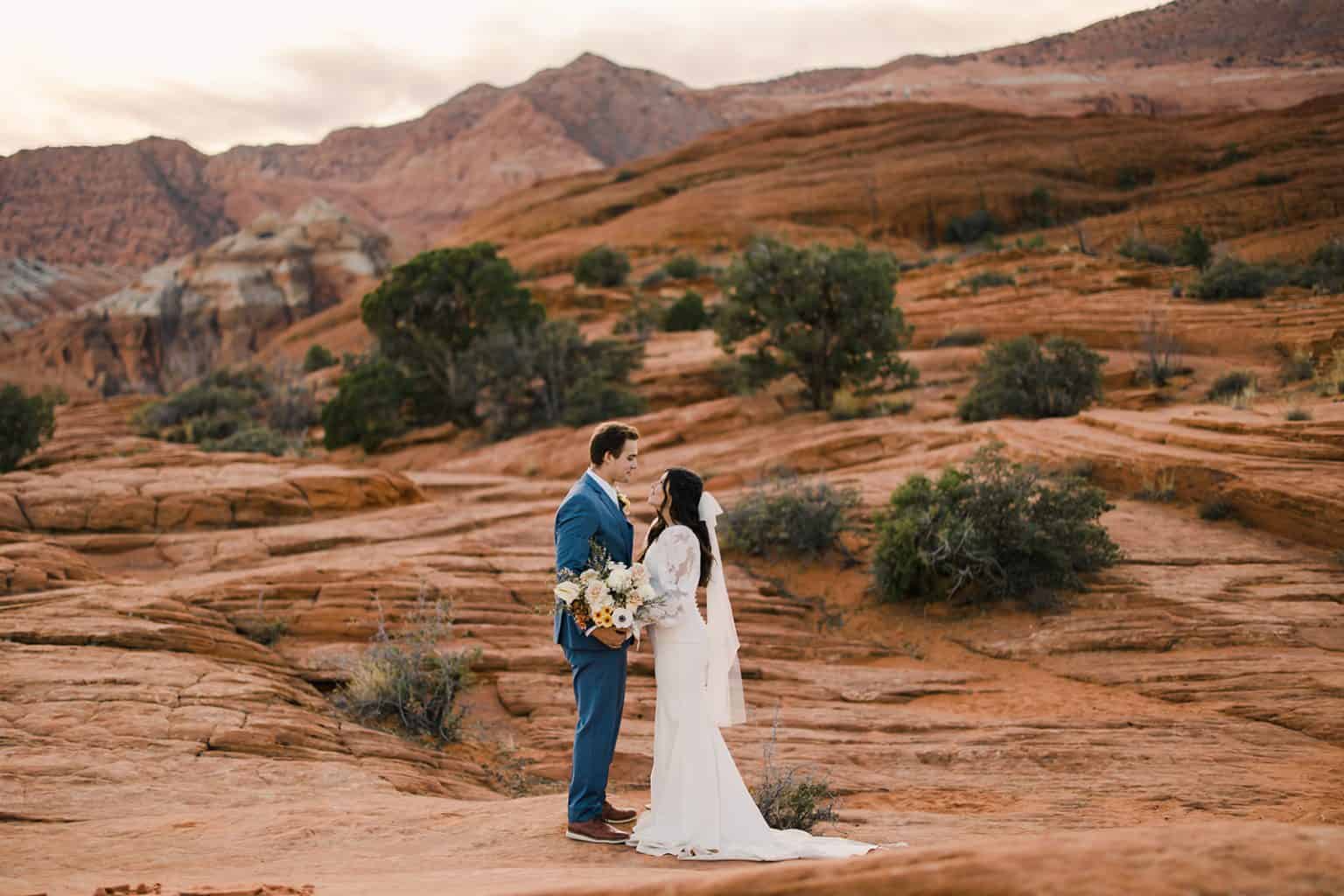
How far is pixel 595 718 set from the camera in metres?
5.29

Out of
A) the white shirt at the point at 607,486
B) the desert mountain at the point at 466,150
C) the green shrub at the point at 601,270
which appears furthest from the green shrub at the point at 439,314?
the desert mountain at the point at 466,150

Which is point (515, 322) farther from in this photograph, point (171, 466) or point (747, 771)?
point (747, 771)

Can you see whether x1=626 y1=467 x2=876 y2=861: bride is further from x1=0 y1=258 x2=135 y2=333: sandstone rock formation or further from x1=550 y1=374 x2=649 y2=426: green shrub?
x1=0 y1=258 x2=135 y2=333: sandstone rock formation

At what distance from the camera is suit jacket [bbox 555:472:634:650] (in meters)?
5.29

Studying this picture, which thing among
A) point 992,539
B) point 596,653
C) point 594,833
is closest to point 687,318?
point 992,539

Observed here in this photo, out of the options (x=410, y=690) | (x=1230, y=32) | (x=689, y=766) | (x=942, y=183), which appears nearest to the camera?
(x=689, y=766)

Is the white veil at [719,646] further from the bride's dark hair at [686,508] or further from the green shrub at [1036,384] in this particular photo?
the green shrub at [1036,384]

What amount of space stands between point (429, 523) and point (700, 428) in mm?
Answer: 7401

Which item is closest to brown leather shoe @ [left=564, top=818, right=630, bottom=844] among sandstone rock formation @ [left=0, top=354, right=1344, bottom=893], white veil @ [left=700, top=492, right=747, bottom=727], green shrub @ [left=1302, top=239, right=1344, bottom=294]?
sandstone rock formation @ [left=0, top=354, right=1344, bottom=893]

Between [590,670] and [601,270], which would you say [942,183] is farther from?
[590,670]

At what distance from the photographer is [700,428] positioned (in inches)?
765

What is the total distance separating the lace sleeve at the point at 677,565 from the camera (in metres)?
5.29

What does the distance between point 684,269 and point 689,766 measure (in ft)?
117

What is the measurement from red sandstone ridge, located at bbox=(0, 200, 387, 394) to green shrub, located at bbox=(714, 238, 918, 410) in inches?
1668
